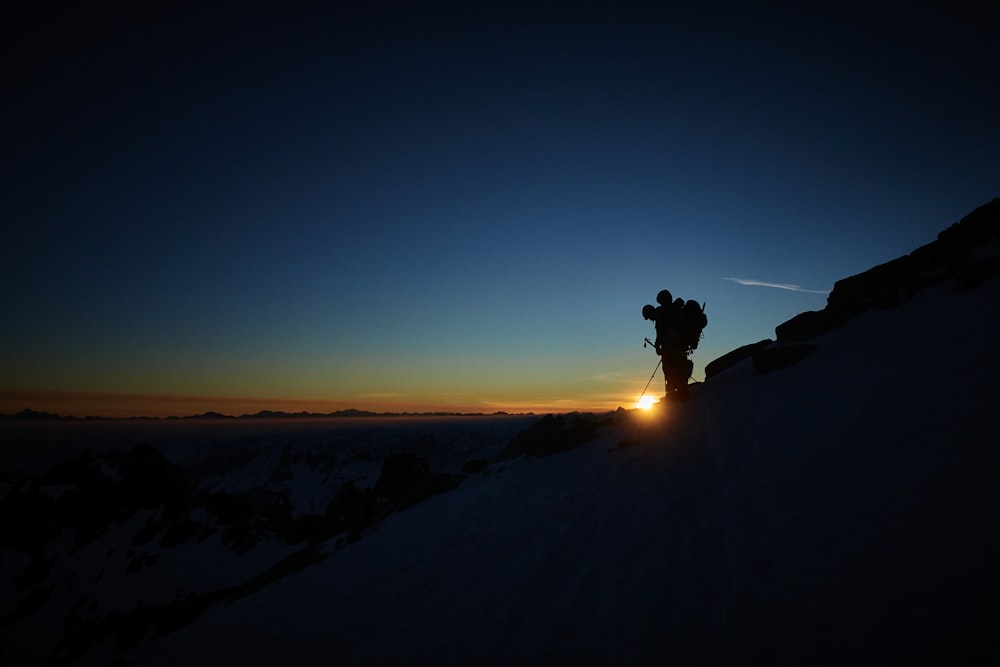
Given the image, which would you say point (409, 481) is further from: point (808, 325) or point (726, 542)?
point (808, 325)

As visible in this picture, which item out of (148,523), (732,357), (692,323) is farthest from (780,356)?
(148,523)

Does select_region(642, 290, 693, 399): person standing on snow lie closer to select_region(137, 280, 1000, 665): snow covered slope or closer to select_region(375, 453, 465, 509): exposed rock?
select_region(137, 280, 1000, 665): snow covered slope

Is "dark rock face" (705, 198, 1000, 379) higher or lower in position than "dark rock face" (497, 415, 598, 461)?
higher

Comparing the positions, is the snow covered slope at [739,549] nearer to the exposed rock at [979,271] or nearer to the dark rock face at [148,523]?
the exposed rock at [979,271]

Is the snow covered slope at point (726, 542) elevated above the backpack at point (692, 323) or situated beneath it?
situated beneath

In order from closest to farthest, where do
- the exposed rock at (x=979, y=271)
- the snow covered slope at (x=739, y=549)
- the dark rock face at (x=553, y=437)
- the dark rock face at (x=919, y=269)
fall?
the snow covered slope at (x=739, y=549) < the exposed rock at (x=979, y=271) < the dark rock face at (x=919, y=269) < the dark rock face at (x=553, y=437)

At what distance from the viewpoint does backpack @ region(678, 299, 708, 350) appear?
16062mm

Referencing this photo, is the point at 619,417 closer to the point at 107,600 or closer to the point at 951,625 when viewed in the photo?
the point at 951,625

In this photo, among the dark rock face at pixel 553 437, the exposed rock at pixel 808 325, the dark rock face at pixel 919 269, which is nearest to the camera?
the dark rock face at pixel 919 269

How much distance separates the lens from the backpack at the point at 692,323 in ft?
52.7

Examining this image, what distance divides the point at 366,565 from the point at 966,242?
2474 centimetres

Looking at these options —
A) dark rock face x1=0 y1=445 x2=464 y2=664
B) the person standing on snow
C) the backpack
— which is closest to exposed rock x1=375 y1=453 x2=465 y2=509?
dark rock face x1=0 y1=445 x2=464 y2=664

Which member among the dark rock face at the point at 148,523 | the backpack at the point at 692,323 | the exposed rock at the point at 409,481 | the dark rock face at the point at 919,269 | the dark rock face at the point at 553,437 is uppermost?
the dark rock face at the point at 919,269

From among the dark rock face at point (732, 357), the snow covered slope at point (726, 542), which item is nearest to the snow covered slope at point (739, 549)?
the snow covered slope at point (726, 542)
